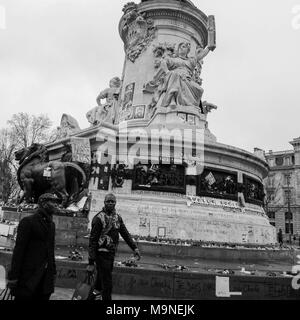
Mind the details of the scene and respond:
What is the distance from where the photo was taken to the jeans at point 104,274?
5195mm

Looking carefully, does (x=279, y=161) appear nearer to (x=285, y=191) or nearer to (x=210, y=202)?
(x=285, y=191)

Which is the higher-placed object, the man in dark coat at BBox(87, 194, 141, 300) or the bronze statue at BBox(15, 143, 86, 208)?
the bronze statue at BBox(15, 143, 86, 208)

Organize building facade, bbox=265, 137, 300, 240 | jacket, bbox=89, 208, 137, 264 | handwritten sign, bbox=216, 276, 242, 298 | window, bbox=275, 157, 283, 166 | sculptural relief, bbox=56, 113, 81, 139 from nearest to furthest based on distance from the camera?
jacket, bbox=89, 208, 137, 264, handwritten sign, bbox=216, 276, 242, 298, sculptural relief, bbox=56, 113, 81, 139, building facade, bbox=265, 137, 300, 240, window, bbox=275, 157, 283, 166

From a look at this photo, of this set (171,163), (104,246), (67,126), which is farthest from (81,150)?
(104,246)

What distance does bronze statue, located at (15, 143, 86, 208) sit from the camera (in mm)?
12695

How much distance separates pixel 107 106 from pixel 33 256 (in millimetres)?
20267

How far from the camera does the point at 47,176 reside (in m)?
12.9

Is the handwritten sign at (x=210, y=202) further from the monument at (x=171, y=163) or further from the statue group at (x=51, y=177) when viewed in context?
the statue group at (x=51, y=177)

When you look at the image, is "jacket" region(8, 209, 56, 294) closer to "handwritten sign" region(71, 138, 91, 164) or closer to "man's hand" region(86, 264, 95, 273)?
"man's hand" region(86, 264, 95, 273)

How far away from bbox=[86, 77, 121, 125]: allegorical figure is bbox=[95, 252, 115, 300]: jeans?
17.9 metres

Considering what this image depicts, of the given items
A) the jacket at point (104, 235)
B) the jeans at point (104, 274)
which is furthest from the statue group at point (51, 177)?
→ the jeans at point (104, 274)

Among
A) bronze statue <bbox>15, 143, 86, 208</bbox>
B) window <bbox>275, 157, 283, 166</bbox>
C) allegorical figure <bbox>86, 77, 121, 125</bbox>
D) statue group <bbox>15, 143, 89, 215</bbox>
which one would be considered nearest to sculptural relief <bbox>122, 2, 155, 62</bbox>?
allegorical figure <bbox>86, 77, 121, 125</bbox>

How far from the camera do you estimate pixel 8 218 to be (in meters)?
12.9

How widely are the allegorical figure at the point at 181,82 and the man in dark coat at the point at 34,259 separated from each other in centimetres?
1392
